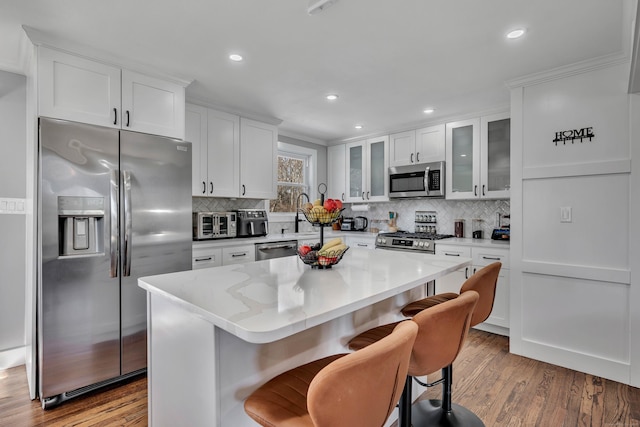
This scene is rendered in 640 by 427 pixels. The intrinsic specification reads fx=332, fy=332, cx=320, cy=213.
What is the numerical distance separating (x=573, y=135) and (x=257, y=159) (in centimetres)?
303

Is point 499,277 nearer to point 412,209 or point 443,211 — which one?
point 443,211

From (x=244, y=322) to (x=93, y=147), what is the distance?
6.54 ft

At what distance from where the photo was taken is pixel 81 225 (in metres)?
2.21

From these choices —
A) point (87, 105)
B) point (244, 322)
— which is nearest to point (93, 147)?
point (87, 105)

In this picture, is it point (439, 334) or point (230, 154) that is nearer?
point (439, 334)

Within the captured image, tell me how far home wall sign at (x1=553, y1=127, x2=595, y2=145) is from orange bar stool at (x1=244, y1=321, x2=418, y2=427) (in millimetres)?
2435

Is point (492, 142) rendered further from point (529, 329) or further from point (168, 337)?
point (168, 337)

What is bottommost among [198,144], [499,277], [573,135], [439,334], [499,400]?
[499,400]

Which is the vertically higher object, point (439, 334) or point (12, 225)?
point (12, 225)

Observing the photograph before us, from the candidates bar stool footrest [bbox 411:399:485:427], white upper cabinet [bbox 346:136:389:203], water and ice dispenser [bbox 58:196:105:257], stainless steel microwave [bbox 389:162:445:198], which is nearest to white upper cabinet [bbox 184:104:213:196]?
water and ice dispenser [bbox 58:196:105:257]

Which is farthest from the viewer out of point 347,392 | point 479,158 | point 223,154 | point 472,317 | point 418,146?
point 418,146

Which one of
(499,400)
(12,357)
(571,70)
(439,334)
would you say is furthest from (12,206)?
(571,70)

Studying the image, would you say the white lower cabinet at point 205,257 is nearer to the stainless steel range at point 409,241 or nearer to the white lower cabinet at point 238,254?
the white lower cabinet at point 238,254

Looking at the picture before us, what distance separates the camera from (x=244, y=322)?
961 mm
